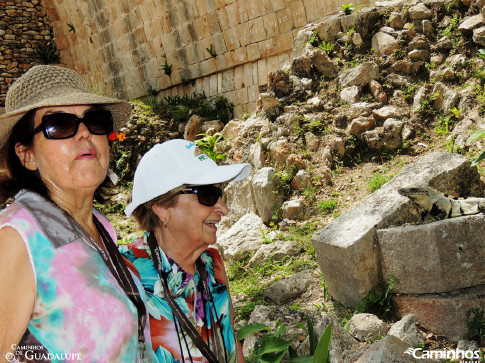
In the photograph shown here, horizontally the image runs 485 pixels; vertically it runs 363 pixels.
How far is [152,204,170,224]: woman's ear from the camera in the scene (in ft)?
7.06

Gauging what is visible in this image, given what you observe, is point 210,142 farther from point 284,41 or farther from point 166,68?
point 166,68

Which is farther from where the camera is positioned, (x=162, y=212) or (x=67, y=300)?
(x=162, y=212)

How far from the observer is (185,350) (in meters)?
1.88

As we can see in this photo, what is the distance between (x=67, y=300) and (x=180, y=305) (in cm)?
66

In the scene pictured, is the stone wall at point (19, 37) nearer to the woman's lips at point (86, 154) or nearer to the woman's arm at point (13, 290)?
the woman's lips at point (86, 154)

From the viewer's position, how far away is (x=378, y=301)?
3750 millimetres

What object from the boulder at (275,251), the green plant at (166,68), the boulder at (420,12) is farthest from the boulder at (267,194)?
the green plant at (166,68)

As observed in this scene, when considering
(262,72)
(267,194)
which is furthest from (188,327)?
(262,72)

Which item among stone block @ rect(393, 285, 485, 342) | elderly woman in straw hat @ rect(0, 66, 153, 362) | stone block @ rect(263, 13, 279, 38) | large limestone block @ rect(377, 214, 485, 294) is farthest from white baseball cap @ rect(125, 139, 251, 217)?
stone block @ rect(263, 13, 279, 38)

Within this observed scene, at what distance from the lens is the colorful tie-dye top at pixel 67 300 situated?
52.7 inches

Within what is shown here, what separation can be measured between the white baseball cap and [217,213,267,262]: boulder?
3415 millimetres

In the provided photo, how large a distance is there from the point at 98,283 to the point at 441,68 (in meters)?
5.31

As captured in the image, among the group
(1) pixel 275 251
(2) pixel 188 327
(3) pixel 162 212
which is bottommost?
(1) pixel 275 251

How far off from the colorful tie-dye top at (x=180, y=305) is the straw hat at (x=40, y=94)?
0.65 m
